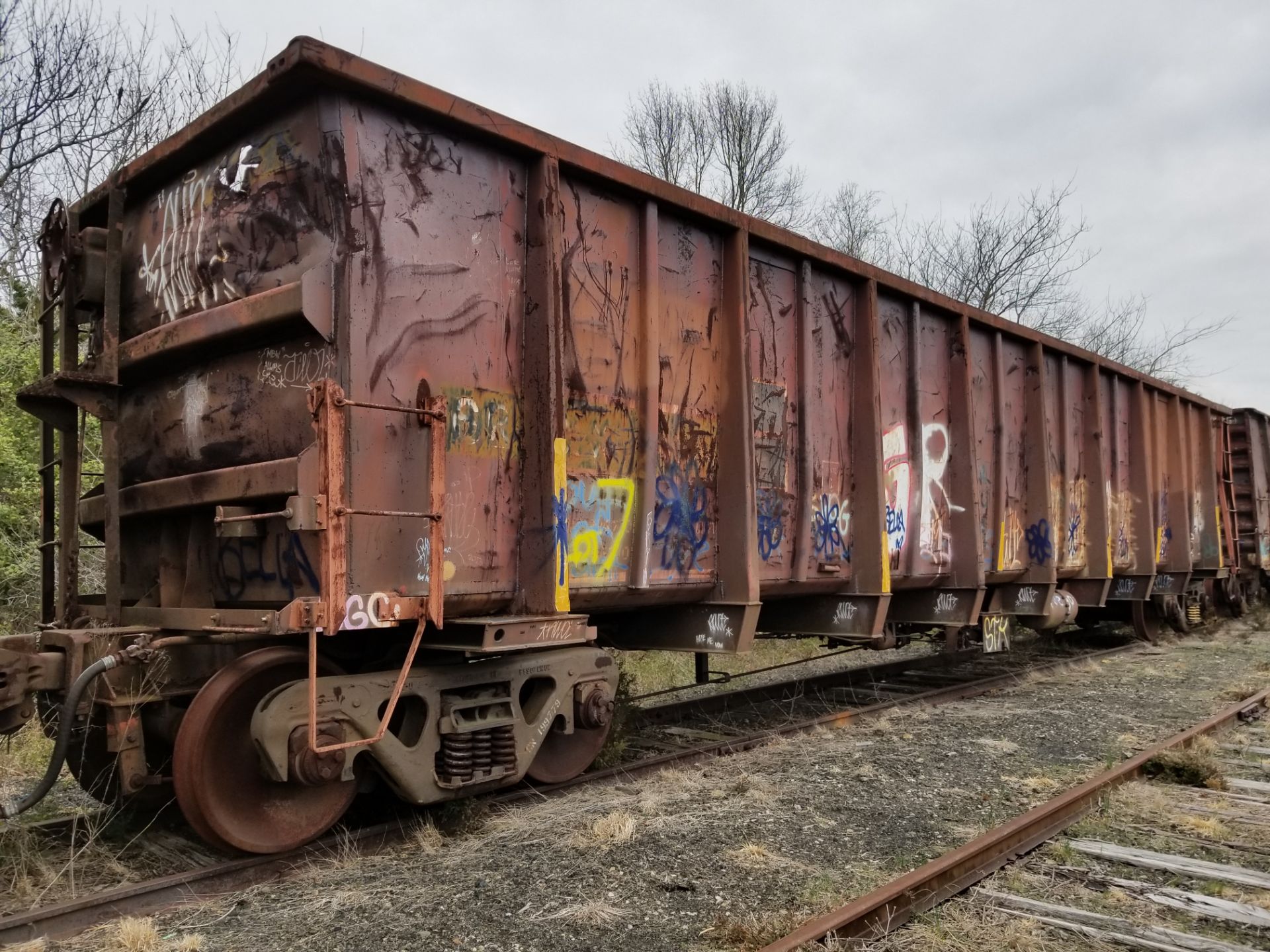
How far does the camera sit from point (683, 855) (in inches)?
171

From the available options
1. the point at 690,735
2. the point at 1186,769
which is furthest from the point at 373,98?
the point at 1186,769

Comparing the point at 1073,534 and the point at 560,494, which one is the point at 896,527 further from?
the point at 1073,534

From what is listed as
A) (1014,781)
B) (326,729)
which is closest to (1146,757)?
(1014,781)

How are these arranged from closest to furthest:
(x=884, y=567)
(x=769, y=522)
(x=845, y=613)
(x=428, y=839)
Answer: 1. (x=428, y=839)
2. (x=769, y=522)
3. (x=884, y=567)
4. (x=845, y=613)

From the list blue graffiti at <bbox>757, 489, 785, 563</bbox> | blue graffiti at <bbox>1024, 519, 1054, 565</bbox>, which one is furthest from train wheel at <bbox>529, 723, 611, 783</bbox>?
blue graffiti at <bbox>1024, 519, 1054, 565</bbox>

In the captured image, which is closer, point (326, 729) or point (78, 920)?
point (78, 920)

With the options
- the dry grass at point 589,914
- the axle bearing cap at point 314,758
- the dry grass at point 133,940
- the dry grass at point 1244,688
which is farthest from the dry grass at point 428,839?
the dry grass at point 1244,688

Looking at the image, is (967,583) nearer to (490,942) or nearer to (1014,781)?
(1014,781)

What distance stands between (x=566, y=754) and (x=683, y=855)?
1357 millimetres

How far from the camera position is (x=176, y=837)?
461 cm

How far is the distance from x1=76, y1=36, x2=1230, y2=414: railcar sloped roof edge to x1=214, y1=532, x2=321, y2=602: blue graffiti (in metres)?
2.10

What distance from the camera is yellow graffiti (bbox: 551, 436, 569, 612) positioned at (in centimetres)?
482

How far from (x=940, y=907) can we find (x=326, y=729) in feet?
8.99

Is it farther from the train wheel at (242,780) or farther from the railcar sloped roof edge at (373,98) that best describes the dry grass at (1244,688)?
the train wheel at (242,780)
